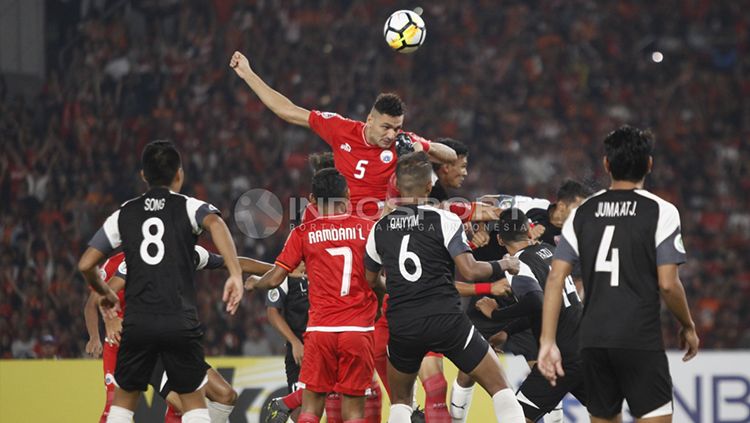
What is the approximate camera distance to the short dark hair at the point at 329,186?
7582mm

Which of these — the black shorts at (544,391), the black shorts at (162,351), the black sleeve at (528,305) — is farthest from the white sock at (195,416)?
the black sleeve at (528,305)

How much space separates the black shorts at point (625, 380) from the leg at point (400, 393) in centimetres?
198

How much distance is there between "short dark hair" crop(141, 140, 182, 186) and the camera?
6.97 metres

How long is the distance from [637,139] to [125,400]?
3.67 meters

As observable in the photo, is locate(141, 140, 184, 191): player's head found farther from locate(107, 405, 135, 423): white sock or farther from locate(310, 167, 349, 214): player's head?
locate(107, 405, 135, 423): white sock

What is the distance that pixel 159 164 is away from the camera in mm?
6969

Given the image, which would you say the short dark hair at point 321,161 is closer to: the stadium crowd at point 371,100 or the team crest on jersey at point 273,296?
the team crest on jersey at point 273,296

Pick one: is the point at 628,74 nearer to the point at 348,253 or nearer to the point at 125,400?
the point at 348,253

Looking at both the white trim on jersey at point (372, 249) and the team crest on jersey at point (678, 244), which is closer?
the team crest on jersey at point (678, 244)

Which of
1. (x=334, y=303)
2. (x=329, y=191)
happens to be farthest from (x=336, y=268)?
(x=329, y=191)

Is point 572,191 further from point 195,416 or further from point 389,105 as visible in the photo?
point 195,416

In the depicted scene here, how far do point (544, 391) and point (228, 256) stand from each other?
270 centimetres

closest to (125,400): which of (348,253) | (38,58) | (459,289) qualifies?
(348,253)

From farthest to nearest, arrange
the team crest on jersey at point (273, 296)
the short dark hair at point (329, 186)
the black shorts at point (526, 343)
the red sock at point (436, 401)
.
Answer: the team crest on jersey at point (273, 296) → the black shorts at point (526, 343) → the red sock at point (436, 401) → the short dark hair at point (329, 186)
